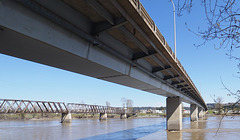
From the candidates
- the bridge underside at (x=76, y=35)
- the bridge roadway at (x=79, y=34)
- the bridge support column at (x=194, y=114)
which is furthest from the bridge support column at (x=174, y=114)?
the bridge support column at (x=194, y=114)

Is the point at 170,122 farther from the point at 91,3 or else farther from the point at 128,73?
the point at 91,3

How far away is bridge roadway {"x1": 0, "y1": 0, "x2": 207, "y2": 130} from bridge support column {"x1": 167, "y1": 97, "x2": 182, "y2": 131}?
19.7 metres

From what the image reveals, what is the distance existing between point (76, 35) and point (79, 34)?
0.33m

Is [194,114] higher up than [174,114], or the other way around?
[174,114]

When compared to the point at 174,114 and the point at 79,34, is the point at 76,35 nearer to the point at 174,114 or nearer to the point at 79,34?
the point at 79,34

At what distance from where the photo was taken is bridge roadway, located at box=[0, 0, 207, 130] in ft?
21.2

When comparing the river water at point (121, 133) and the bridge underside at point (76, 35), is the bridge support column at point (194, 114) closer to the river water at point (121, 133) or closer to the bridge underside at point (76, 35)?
the river water at point (121, 133)

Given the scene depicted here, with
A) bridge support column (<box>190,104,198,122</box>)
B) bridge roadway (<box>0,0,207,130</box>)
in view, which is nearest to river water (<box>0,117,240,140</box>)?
bridge roadway (<box>0,0,207,130</box>)

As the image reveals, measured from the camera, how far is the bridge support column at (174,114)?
30672 millimetres

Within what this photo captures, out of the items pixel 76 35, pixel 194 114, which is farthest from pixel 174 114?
pixel 194 114

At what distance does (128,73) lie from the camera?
45.7ft

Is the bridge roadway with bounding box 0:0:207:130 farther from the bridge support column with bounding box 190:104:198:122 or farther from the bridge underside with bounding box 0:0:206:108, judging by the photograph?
the bridge support column with bounding box 190:104:198:122

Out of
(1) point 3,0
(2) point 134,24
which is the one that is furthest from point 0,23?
(2) point 134,24

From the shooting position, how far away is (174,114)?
3114 centimetres
